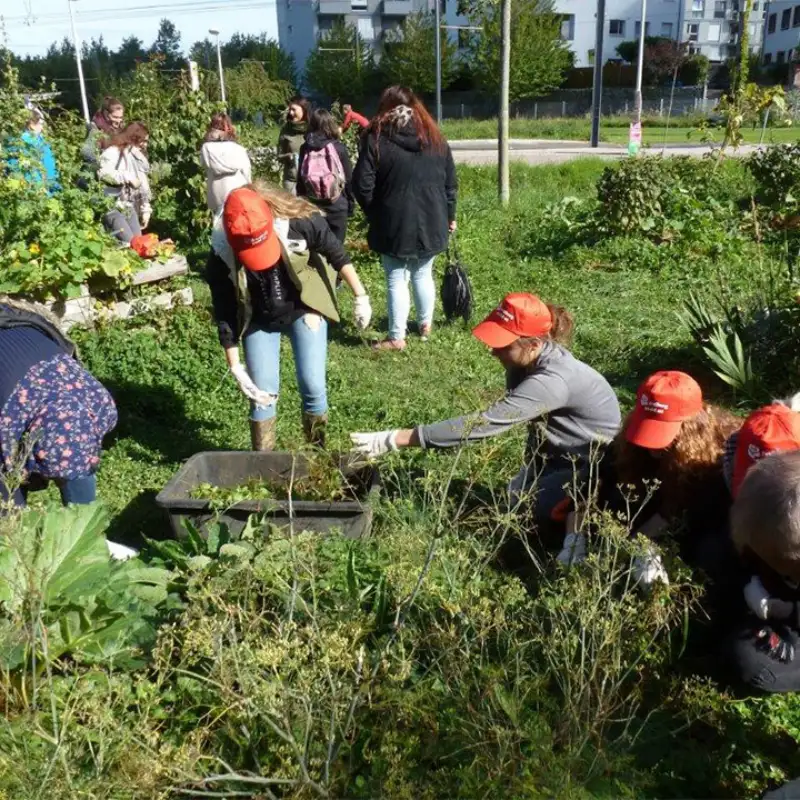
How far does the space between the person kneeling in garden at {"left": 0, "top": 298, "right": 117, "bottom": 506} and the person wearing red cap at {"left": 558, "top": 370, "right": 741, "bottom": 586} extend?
173 cm

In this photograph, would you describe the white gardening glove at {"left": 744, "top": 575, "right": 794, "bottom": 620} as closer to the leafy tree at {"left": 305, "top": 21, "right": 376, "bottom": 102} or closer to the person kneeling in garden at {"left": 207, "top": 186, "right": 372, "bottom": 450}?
the person kneeling in garden at {"left": 207, "top": 186, "right": 372, "bottom": 450}

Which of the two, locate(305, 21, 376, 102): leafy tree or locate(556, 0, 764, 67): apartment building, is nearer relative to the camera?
locate(305, 21, 376, 102): leafy tree


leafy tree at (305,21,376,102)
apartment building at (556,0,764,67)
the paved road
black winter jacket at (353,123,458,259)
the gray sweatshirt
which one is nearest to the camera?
the gray sweatshirt

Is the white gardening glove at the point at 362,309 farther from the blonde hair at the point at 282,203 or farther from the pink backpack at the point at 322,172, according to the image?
the pink backpack at the point at 322,172

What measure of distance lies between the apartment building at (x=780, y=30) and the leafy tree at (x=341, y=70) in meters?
30.1

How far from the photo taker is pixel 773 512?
6.97 feet

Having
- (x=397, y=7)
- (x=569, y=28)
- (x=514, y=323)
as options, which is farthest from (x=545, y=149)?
(x=397, y=7)

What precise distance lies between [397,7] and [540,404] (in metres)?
63.4

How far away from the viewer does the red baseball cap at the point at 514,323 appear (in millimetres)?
3221

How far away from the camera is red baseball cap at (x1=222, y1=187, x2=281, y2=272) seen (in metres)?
3.47

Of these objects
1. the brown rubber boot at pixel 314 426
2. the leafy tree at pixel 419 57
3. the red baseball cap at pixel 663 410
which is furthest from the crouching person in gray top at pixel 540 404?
the leafy tree at pixel 419 57

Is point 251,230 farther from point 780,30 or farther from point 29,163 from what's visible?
point 780,30

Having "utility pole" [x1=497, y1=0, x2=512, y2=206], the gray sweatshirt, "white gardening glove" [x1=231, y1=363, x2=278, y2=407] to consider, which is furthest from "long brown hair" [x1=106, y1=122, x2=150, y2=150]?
the gray sweatshirt

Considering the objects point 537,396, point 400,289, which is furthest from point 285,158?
point 537,396
